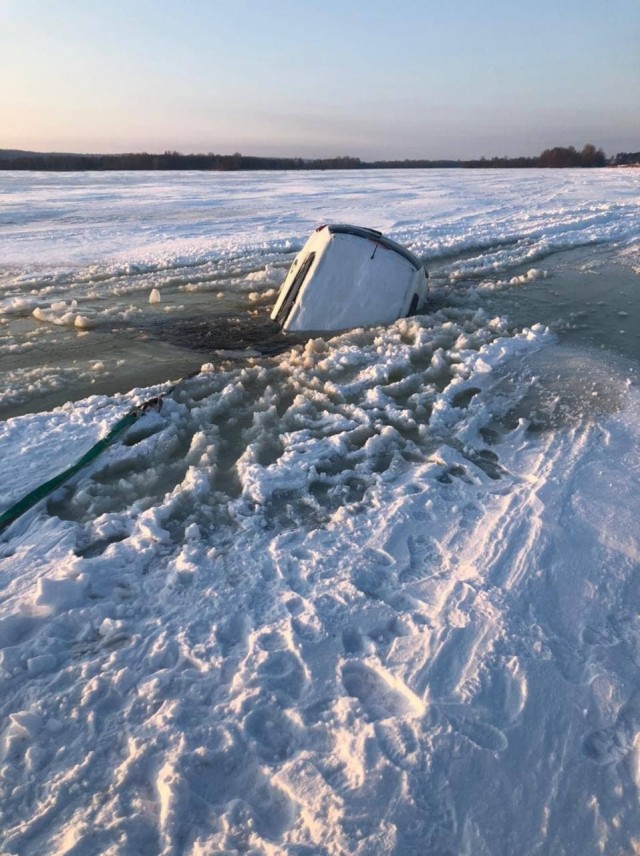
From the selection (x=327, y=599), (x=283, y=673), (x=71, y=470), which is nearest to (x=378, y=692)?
(x=283, y=673)

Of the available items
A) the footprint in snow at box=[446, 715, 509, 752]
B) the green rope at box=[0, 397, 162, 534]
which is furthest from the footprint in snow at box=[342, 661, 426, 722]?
the green rope at box=[0, 397, 162, 534]

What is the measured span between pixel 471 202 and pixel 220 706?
67.3ft

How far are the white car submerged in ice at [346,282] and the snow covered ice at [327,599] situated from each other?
1.89 feet

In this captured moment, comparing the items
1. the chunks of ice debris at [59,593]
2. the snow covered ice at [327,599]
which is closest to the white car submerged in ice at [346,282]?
the snow covered ice at [327,599]

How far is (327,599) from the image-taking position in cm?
311

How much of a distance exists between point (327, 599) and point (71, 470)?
2242 mm

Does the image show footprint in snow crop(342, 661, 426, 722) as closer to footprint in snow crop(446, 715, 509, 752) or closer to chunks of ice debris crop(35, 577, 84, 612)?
footprint in snow crop(446, 715, 509, 752)

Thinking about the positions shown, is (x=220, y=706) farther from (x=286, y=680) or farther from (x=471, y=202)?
(x=471, y=202)

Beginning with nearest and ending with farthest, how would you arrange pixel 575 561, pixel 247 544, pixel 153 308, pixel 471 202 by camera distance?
pixel 575 561
pixel 247 544
pixel 153 308
pixel 471 202

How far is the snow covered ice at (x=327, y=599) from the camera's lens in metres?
2.18

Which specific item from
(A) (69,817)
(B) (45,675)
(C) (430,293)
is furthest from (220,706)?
(C) (430,293)

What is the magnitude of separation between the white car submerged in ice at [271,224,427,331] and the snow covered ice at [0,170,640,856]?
1.89ft

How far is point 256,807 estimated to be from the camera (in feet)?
7.11

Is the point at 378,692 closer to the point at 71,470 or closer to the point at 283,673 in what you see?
the point at 283,673
